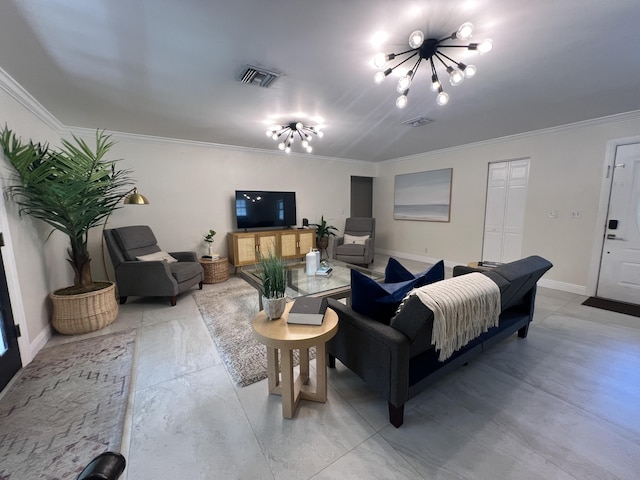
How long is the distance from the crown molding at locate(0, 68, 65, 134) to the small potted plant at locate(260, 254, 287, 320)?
261 cm

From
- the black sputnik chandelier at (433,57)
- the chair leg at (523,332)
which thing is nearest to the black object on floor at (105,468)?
the black sputnik chandelier at (433,57)

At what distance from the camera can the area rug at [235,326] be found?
2.00 meters

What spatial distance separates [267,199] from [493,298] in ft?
13.5

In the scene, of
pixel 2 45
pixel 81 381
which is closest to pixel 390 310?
pixel 81 381

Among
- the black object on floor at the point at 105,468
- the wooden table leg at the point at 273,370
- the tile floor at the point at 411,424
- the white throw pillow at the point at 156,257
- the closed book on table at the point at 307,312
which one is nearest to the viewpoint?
the black object on floor at the point at 105,468

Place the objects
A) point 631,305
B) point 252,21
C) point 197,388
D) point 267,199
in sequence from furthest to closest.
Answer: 1. point 267,199
2. point 631,305
3. point 197,388
4. point 252,21

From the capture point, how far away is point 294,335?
56.1 inches

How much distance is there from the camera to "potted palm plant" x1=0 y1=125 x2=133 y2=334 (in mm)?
2166

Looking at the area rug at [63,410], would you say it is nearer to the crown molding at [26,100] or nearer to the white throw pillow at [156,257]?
the white throw pillow at [156,257]

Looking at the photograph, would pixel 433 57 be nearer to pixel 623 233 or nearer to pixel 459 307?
pixel 459 307

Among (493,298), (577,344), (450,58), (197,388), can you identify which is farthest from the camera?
(577,344)

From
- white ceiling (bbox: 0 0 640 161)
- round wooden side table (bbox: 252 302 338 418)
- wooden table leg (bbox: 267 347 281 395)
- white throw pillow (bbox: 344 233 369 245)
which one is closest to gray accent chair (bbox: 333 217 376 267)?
white throw pillow (bbox: 344 233 369 245)

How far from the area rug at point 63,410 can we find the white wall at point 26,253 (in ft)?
0.95

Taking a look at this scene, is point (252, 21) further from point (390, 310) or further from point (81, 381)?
point (81, 381)
